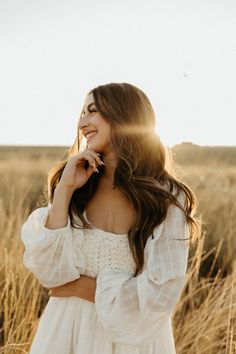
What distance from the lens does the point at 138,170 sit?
6.58 ft

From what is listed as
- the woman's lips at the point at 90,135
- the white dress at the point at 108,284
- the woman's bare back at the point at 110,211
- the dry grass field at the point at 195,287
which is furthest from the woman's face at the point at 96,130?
the dry grass field at the point at 195,287

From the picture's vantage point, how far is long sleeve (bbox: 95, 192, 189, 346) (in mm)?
1751

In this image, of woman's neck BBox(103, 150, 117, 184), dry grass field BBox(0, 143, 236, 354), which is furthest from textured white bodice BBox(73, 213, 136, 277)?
dry grass field BBox(0, 143, 236, 354)

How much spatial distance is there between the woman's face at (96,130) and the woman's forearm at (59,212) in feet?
0.64

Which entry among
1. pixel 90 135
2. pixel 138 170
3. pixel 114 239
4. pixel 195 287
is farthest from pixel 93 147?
pixel 195 287

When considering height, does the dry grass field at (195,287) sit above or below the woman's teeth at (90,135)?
below

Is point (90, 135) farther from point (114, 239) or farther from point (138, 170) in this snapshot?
point (114, 239)

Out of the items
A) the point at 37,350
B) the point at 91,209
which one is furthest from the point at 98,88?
the point at 37,350

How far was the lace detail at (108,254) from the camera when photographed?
6.22 ft

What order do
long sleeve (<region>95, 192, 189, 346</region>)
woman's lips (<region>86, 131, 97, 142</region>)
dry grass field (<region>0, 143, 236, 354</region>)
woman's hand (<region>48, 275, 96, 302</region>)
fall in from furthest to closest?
dry grass field (<region>0, 143, 236, 354</region>)
woman's lips (<region>86, 131, 97, 142</region>)
woman's hand (<region>48, 275, 96, 302</region>)
long sleeve (<region>95, 192, 189, 346</region>)

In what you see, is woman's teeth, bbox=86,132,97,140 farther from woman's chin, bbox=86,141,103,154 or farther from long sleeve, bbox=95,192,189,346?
long sleeve, bbox=95,192,189,346

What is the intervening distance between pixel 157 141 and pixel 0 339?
1925 mm

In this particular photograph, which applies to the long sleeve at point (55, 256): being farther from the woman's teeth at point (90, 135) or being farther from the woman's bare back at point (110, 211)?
the woman's teeth at point (90, 135)

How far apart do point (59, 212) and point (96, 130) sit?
1.03ft
